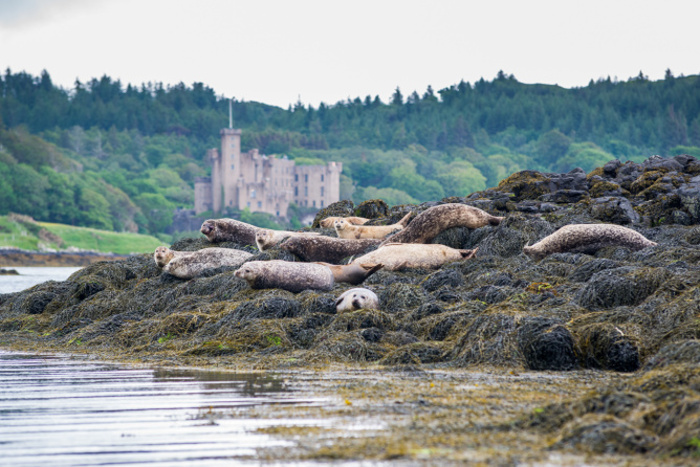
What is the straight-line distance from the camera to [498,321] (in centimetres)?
819

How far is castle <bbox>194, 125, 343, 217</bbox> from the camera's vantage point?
149m

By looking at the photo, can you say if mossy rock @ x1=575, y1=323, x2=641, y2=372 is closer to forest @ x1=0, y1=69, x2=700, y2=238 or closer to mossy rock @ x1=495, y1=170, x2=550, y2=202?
mossy rock @ x1=495, y1=170, x2=550, y2=202

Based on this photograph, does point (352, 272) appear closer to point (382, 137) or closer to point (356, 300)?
point (356, 300)

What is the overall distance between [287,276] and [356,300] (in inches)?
76.9

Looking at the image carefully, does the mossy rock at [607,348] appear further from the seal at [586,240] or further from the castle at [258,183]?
the castle at [258,183]

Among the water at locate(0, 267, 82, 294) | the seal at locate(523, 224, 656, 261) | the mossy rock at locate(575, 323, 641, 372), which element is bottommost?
the water at locate(0, 267, 82, 294)

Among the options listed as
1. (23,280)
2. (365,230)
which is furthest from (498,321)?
(23,280)

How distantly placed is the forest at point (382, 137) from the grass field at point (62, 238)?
22.5m

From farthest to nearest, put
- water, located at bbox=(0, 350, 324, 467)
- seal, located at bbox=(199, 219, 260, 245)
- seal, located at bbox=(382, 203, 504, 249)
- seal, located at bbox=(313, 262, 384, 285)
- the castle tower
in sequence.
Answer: the castle tower
seal, located at bbox=(199, 219, 260, 245)
seal, located at bbox=(382, 203, 504, 249)
seal, located at bbox=(313, 262, 384, 285)
water, located at bbox=(0, 350, 324, 467)

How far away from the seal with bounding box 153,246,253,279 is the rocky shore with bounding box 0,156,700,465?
0.20 m

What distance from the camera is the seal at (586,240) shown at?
12008 millimetres

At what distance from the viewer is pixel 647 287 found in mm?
8875

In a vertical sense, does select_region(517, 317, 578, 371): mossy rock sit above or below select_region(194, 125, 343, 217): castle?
above

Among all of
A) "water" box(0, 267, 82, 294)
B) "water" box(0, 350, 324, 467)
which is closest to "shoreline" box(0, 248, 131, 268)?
"water" box(0, 267, 82, 294)
